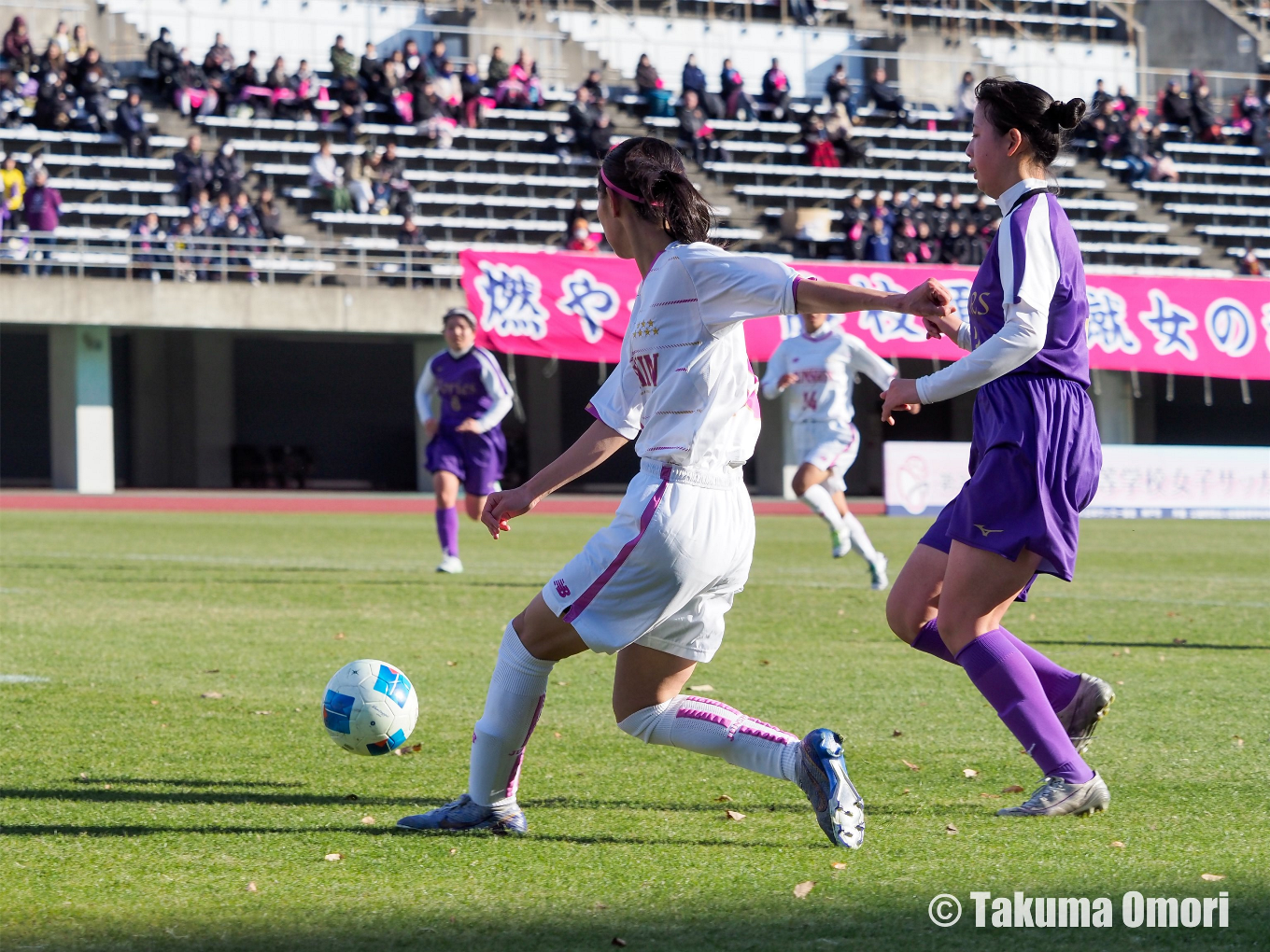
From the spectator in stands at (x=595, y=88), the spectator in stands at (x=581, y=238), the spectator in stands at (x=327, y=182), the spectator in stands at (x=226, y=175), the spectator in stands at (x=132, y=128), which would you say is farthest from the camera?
the spectator in stands at (x=595, y=88)

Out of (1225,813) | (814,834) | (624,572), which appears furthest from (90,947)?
(1225,813)

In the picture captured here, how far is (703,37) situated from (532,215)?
369 inches

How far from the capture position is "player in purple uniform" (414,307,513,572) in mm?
12422

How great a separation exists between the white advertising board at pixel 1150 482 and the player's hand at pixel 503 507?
1846cm

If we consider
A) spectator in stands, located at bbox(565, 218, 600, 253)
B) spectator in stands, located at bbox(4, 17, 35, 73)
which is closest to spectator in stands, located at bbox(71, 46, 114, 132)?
spectator in stands, located at bbox(4, 17, 35, 73)

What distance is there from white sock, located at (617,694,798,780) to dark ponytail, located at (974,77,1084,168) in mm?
1782

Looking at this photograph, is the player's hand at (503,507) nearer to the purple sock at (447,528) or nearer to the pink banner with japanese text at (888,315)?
the purple sock at (447,528)

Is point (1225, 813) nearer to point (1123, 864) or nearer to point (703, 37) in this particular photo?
point (1123, 864)

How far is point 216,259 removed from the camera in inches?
1107

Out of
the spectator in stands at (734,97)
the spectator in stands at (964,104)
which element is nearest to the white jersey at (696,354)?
the spectator in stands at (734,97)

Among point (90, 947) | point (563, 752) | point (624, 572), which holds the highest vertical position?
point (624, 572)

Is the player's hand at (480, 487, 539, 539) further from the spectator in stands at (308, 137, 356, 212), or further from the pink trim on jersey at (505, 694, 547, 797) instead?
the spectator in stands at (308, 137, 356, 212)

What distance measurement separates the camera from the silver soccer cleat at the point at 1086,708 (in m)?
4.54

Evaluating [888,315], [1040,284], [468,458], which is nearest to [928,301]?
[1040,284]
